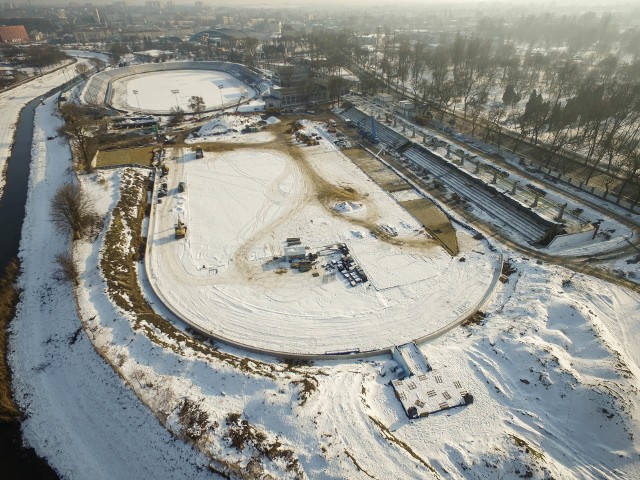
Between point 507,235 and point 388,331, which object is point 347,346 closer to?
point 388,331

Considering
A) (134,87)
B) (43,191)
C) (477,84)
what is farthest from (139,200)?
(477,84)

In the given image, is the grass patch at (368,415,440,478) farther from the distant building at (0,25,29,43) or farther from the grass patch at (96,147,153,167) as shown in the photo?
Answer: the distant building at (0,25,29,43)

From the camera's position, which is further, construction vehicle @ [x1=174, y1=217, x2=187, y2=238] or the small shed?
construction vehicle @ [x1=174, y1=217, x2=187, y2=238]

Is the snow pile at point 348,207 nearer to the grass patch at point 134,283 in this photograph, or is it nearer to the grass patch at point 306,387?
the grass patch at point 134,283

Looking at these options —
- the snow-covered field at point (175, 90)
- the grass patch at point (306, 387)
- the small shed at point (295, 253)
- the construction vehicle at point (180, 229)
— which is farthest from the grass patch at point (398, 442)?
the snow-covered field at point (175, 90)

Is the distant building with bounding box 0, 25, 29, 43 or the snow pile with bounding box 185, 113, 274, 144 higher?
the distant building with bounding box 0, 25, 29, 43

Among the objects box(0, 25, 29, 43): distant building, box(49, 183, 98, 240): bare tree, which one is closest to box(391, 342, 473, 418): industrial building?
box(49, 183, 98, 240): bare tree
